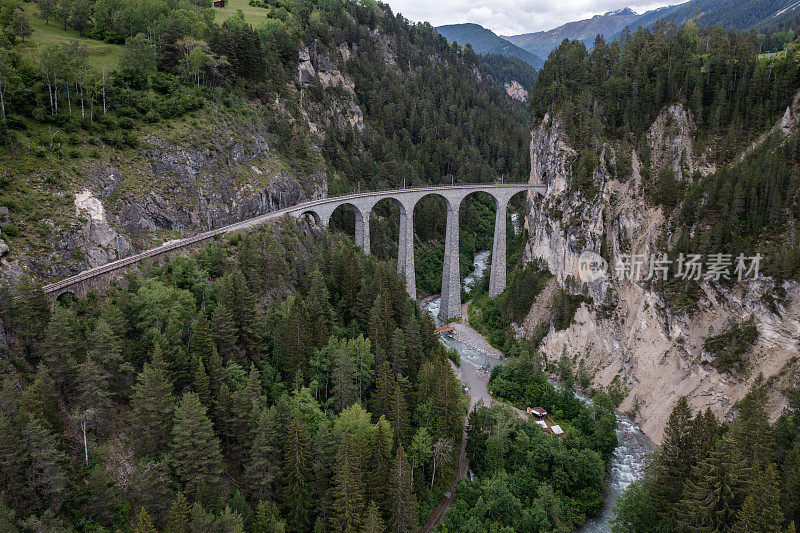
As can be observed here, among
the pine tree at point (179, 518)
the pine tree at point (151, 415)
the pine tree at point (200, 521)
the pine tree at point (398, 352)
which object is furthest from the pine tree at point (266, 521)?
the pine tree at point (398, 352)

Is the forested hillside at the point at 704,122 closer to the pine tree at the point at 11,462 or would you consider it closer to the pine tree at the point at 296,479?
the pine tree at the point at 296,479

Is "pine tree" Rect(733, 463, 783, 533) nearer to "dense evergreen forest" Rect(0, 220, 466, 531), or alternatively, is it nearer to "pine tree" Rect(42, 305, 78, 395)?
"dense evergreen forest" Rect(0, 220, 466, 531)

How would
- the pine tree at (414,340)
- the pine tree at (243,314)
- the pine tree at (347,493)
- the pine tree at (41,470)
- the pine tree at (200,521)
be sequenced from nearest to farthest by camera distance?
the pine tree at (200,521) < the pine tree at (41,470) < the pine tree at (347,493) < the pine tree at (243,314) < the pine tree at (414,340)

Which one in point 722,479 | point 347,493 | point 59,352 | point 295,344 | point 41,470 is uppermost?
point 59,352

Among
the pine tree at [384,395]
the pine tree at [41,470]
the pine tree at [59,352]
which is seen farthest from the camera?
the pine tree at [384,395]

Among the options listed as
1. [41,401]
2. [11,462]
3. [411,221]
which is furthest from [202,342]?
[411,221]

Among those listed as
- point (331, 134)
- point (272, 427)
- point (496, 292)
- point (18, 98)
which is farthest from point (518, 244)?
point (18, 98)

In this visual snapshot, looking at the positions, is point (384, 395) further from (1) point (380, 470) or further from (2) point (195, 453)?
(2) point (195, 453)
